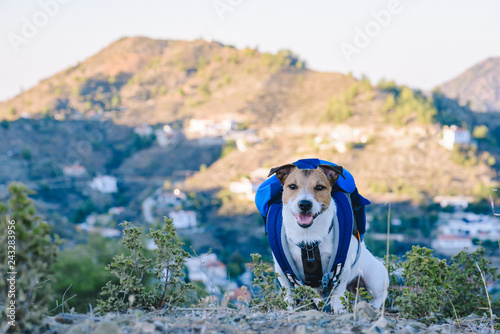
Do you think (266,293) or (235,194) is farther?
(235,194)

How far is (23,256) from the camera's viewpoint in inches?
87.1

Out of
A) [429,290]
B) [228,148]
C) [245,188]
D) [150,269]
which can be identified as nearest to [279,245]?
[150,269]

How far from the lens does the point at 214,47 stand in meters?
132

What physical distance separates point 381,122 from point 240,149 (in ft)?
68.0

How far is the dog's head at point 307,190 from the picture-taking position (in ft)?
10.1

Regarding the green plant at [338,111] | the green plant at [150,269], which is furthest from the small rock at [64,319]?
the green plant at [338,111]

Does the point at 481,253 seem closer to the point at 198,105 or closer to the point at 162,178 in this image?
the point at 162,178

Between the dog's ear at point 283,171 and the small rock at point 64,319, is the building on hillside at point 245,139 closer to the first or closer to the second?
the dog's ear at point 283,171

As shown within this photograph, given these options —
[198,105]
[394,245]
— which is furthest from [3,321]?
[198,105]

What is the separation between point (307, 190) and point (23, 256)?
65.2 inches

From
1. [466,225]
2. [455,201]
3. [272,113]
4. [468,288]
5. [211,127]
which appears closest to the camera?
[468,288]

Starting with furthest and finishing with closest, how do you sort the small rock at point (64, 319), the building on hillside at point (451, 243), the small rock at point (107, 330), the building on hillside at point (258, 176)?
the building on hillside at point (258, 176) → the building on hillside at point (451, 243) → the small rock at point (64, 319) → the small rock at point (107, 330)

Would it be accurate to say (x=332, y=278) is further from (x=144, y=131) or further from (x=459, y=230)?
(x=144, y=131)

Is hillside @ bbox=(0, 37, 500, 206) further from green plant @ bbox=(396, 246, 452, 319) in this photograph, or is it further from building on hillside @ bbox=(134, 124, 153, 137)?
green plant @ bbox=(396, 246, 452, 319)
